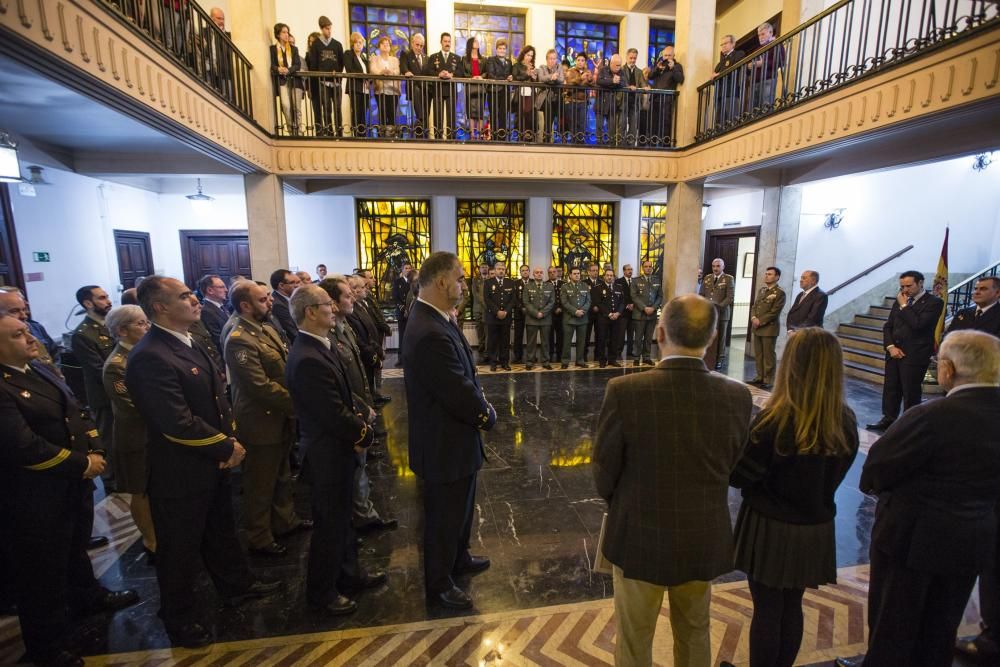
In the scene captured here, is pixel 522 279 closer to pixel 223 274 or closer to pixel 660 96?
pixel 660 96

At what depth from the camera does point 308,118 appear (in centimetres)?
636

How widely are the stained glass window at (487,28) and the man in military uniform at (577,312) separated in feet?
14.9

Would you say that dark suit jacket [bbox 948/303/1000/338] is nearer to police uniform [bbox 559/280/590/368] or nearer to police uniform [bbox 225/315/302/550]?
police uniform [bbox 559/280/590/368]

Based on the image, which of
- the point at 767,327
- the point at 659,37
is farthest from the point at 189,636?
the point at 659,37

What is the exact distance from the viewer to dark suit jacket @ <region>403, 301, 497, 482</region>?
1.96 metres

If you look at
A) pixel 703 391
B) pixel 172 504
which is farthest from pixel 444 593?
pixel 703 391

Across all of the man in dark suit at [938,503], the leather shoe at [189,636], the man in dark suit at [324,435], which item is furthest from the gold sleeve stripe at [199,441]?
the man in dark suit at [938,503]

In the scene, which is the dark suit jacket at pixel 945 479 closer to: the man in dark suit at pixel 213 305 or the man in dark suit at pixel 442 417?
the man in dark suit at pixel 442 417

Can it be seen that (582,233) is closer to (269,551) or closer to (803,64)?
(803,64)

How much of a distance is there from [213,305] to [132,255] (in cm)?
479

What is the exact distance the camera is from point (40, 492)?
1.80m

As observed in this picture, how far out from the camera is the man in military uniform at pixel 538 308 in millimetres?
6969

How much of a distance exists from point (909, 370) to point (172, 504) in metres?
5.70

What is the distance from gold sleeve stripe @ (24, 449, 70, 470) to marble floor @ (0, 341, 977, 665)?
0.75 metres
